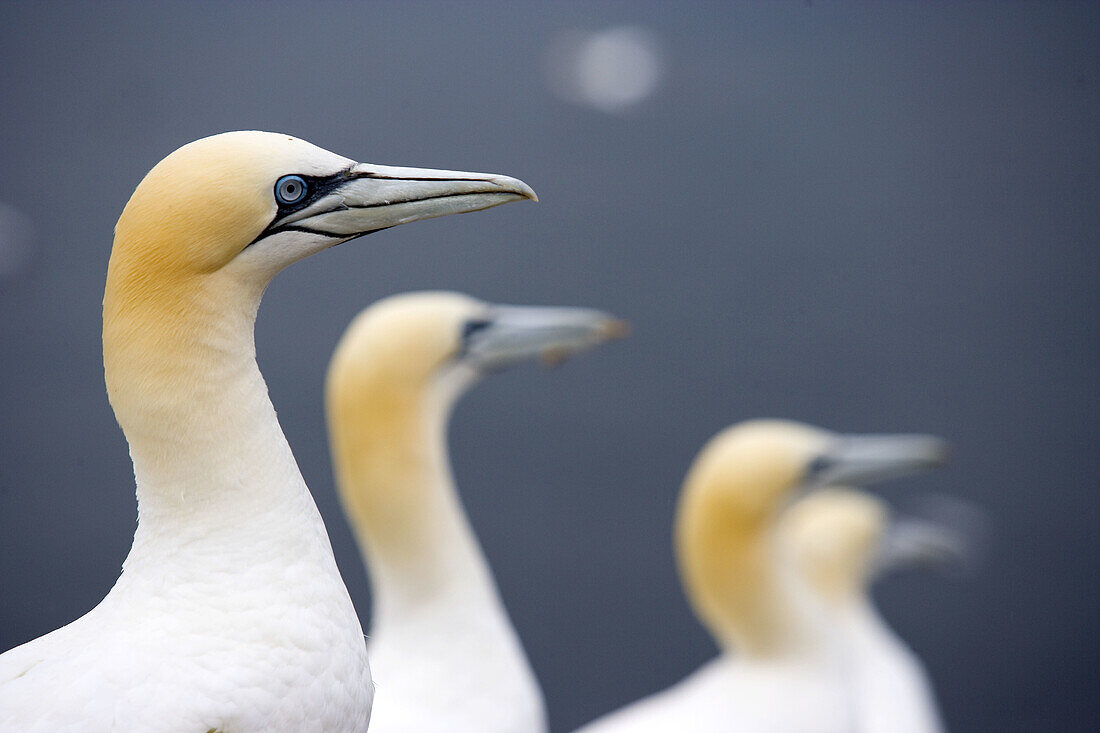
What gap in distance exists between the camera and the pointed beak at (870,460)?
12.9 feet

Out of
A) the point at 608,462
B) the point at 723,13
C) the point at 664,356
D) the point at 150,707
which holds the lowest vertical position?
the point at 608,462

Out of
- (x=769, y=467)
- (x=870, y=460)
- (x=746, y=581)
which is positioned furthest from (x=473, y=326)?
(x=870, y=460)

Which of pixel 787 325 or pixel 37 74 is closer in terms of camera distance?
pixel 37 74

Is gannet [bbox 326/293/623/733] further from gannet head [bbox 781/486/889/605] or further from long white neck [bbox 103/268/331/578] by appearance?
gannet head [bbox 781/486/889/605]

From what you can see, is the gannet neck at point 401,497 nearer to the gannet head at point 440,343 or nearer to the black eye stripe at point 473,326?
the gannet head at point 440,343

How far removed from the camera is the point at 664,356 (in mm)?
6637

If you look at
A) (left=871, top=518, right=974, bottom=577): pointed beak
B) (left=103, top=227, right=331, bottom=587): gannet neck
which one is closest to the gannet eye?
(left=103, top=227, right=331, bottom=587): gannet neck

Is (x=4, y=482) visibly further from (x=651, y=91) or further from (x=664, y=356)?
(x=651, y=91)

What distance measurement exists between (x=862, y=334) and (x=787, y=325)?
1.53ft

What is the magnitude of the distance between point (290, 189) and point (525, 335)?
1.79m

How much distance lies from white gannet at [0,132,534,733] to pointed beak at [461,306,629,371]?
5.47 ft

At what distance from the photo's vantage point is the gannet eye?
1521mm

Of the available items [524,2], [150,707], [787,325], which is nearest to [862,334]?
[787,325]

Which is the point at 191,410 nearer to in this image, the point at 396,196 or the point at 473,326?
the point at 396,196
